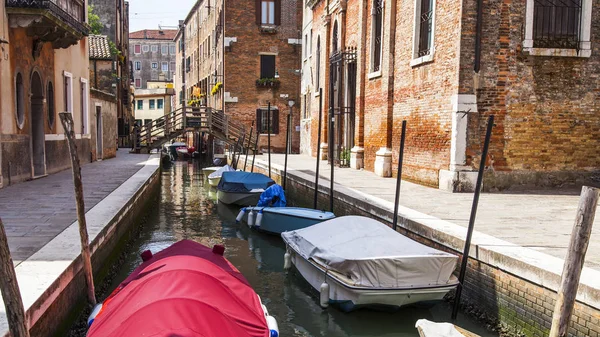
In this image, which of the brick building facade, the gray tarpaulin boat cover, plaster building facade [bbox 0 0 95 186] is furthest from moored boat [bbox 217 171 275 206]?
the gray tarpaulin boat cover

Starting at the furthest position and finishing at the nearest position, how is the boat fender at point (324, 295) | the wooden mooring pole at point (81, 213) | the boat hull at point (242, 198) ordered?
the boat hull at point (242, 198)
the boat fender at point (324, 295)
the wooden mooring pole at point (81, 213)

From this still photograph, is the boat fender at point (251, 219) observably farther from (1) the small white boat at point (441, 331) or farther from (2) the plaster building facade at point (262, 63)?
(2) the plaster building facade at point (262, 63)

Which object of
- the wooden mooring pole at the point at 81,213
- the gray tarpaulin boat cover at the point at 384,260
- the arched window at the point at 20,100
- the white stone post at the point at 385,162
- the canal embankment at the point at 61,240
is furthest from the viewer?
the white stone post at the point at 385,162

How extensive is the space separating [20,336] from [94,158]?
55.0 ft

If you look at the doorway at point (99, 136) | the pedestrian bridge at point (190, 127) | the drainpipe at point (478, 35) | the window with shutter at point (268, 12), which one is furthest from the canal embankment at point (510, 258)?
the window with shutter at point (268, 12)

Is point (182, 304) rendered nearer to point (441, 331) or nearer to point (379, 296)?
point (441, 331)

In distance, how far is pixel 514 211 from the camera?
8867mm

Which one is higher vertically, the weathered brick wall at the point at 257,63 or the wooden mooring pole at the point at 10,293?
the weathered brick wall at the point at 257,63

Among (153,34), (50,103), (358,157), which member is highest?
(153,34)

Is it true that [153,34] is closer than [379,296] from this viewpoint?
No

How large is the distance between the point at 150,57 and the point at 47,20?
2369 inches

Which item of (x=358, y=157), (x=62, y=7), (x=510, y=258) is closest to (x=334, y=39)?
(x=358, y=157)

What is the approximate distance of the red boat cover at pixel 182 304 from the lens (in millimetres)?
3736

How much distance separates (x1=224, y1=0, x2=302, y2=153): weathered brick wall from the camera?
28.9 metres
